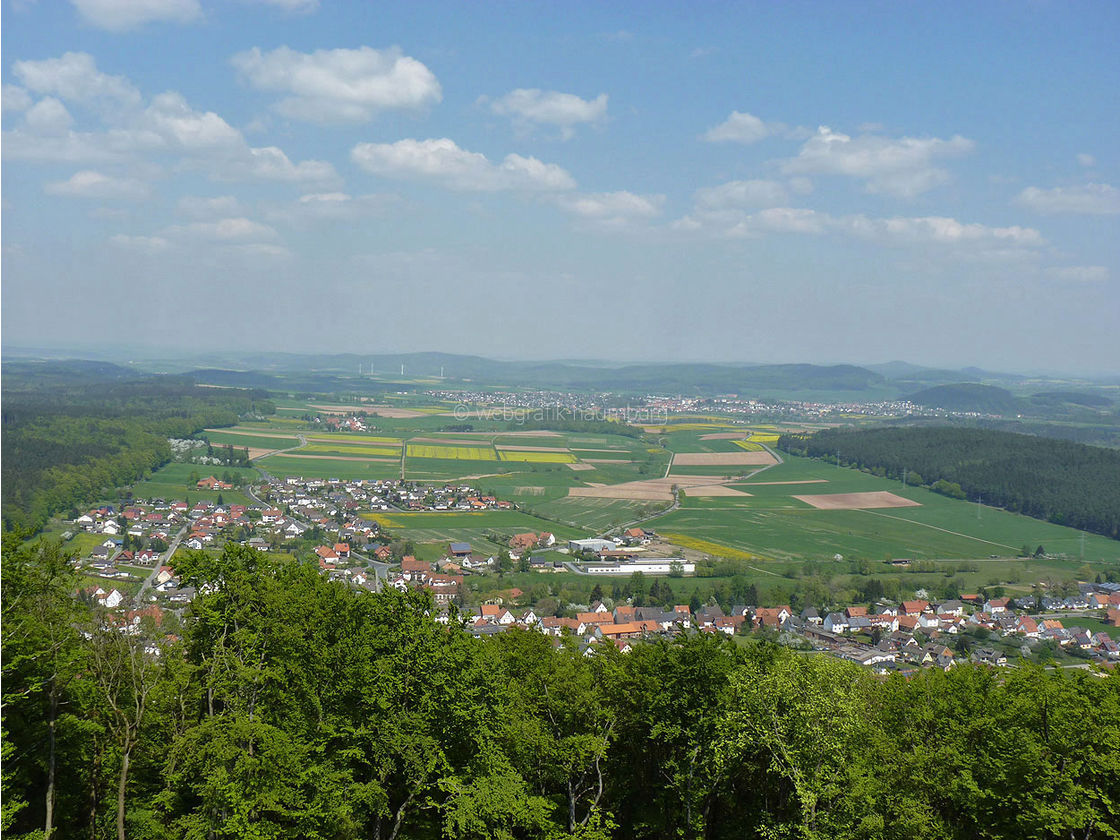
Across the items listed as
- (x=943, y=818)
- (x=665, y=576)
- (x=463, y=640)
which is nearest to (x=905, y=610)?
(x=665, y=576)

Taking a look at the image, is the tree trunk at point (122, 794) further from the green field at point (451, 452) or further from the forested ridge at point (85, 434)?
the green field at point (451, 452)

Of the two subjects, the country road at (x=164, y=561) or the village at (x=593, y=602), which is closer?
the village at (x=593, y=602)

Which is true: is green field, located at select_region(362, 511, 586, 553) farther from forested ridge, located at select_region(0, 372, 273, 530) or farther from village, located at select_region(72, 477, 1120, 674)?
forested ridge, located at select_region(0, 372, 273, 530)

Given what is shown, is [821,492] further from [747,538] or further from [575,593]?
[575,593]

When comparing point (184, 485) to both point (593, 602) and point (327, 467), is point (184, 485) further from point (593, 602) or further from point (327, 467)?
point (593, 602)

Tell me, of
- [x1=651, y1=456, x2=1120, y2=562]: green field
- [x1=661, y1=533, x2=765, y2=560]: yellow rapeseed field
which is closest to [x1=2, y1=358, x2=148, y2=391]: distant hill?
[x1=651, y1=456, x2=1120, y2=562]: green field

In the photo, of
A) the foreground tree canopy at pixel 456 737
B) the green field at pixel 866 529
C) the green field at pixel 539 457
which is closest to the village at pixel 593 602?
the green field at pixel 866 529

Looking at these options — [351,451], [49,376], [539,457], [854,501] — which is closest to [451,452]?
[539,457]
